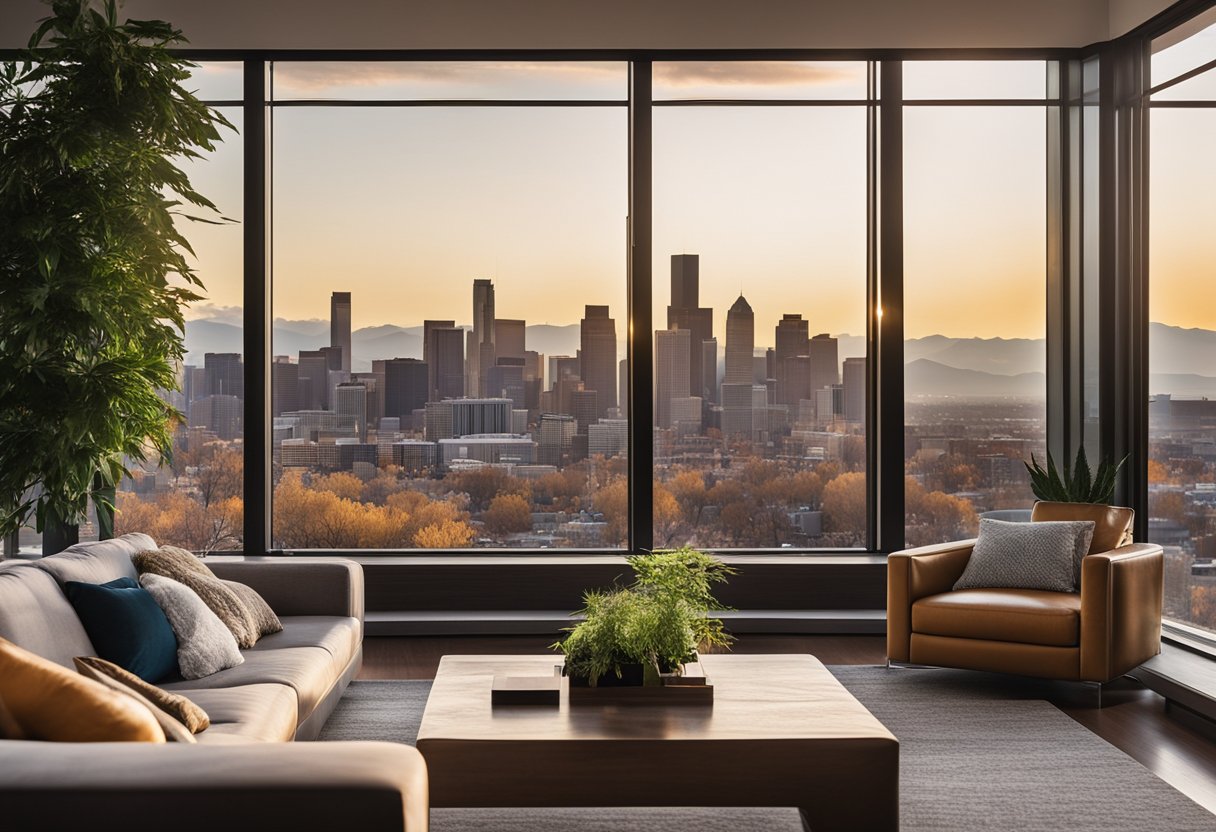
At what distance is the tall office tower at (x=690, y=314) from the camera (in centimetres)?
622

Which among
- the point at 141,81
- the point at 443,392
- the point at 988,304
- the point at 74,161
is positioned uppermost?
the point at 141,81

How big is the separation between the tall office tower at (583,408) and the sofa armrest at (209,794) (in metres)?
4.45

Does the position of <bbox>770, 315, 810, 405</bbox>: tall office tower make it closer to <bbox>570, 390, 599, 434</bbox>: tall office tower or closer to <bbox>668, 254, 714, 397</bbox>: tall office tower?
<bbox>668, 254, 714, 397</bbox>: tall office tower

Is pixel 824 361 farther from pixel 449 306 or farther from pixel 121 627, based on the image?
pixel 121 627

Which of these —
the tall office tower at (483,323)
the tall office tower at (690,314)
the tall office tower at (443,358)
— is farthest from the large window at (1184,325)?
the tall office tower at (443,358)

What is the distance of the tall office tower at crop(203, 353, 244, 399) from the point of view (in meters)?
6.10

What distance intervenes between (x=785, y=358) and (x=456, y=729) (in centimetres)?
385

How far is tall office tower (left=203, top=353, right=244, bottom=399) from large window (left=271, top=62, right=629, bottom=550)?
0.20m

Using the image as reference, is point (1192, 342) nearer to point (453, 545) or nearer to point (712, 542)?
point (712, 542)

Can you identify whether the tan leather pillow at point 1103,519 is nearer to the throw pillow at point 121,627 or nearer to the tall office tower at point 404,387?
the tall office tower at point 404,387

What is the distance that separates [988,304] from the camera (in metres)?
6.30

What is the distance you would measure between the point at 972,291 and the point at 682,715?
410 centimetres

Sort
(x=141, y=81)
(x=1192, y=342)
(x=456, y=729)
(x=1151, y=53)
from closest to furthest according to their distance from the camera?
(x=456, y=729)
(x=141, y=81)
(x=1192, y=342)
(x=1151, y=53)

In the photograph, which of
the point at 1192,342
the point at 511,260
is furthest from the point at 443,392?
the point at 1192,342
